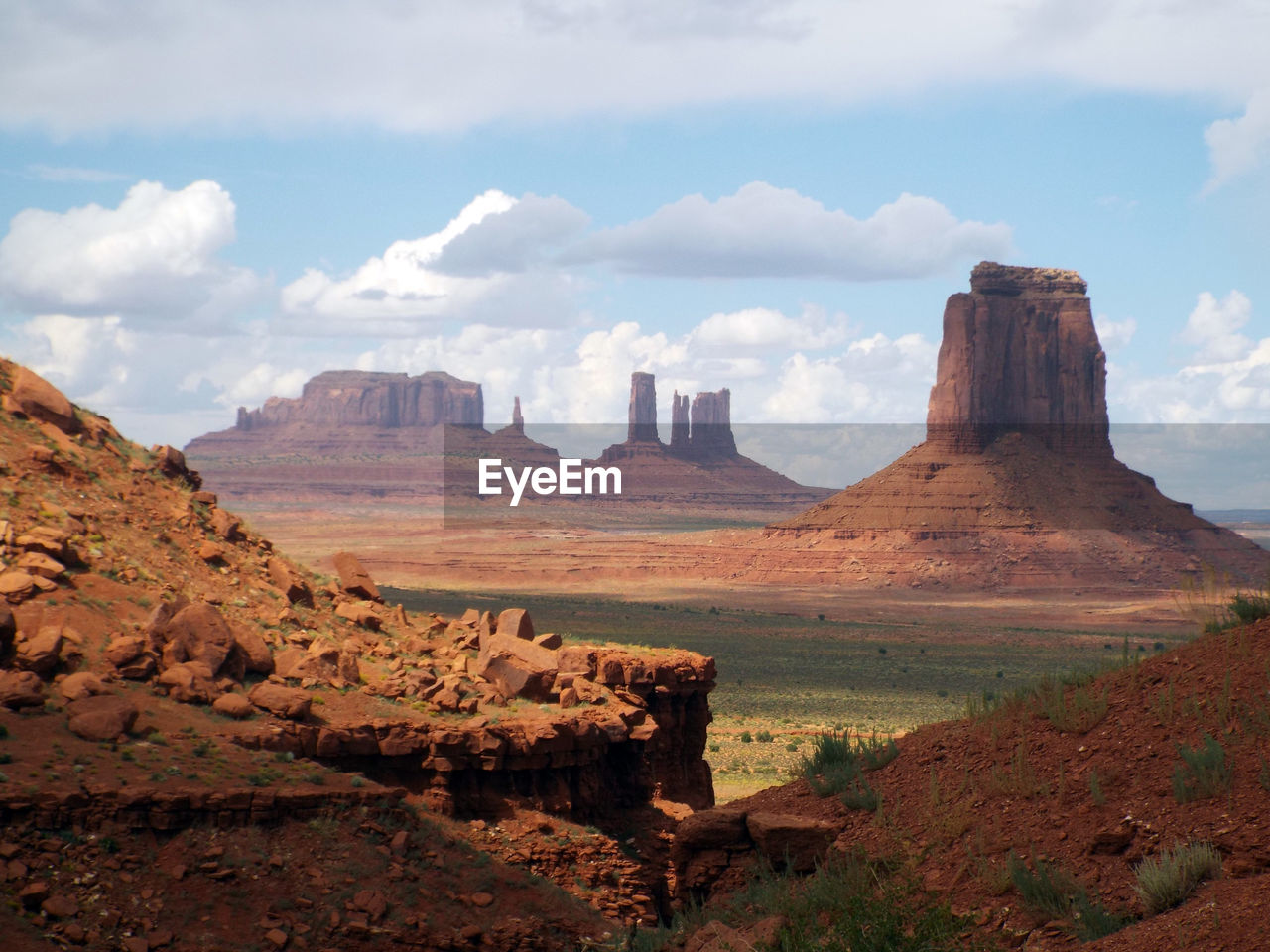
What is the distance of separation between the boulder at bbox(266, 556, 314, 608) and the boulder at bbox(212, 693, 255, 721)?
391cm

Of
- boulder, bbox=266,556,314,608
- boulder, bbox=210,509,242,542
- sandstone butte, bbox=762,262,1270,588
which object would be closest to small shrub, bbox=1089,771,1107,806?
boulder, bbox=266,556,314,608

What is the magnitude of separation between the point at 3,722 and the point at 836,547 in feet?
361

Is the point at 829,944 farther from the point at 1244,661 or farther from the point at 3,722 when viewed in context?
the point at 3,722

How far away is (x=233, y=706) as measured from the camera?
16797mm

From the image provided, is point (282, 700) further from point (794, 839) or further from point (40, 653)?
point (794, 839)

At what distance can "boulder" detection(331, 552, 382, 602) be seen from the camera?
75.1 feet

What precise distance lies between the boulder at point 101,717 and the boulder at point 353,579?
7.34m

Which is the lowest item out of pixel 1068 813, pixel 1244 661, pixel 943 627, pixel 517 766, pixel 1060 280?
pixel 943 627

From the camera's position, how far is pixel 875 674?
214ft

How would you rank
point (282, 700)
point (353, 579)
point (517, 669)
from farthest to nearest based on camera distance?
point (353, 579) → point (517, 669) → point (282, 700)

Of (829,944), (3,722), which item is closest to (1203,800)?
(829,944)

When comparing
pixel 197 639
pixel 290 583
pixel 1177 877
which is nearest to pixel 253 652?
pixel 197 639

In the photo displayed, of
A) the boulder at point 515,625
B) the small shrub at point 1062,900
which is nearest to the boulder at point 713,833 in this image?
the small shrub at point 1062,900

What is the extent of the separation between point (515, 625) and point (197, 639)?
673cm
